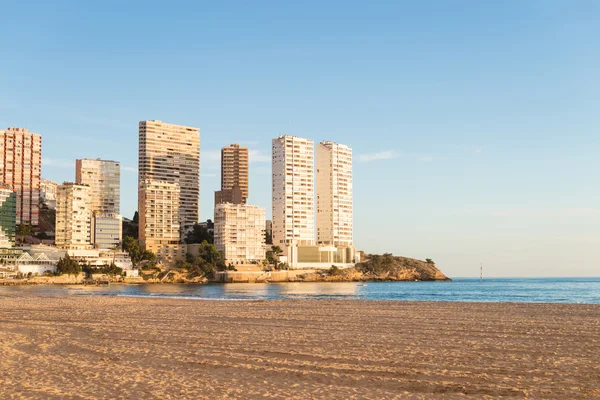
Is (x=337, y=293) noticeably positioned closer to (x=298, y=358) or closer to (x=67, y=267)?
(x=298, y=358)

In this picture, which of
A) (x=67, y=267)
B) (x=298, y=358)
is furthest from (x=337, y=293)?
(x=67, y=267)

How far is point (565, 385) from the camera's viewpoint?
19.5m

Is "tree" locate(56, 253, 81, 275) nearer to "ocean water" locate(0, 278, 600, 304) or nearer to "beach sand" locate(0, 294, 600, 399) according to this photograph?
"ocean water" locate(0, 278, 600, 304)

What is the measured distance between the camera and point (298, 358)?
2466 centimetres

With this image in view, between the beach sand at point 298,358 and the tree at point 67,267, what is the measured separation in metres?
145

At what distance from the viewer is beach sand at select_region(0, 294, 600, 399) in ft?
61.6

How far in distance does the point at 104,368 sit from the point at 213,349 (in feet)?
19.0

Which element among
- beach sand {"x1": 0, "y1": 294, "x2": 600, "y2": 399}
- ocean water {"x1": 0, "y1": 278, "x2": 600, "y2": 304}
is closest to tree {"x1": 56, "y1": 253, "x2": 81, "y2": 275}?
ocean water {"x1": 0, "y1": 278, "x2": 600, "y2": 304}

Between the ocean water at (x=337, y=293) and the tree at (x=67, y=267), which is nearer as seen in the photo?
the ocean water at (x=337, y=293)

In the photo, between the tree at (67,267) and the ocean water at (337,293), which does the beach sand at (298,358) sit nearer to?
the ocean water at (337,293)

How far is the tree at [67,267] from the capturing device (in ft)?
582

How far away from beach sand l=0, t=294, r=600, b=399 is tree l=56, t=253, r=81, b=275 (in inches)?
5689

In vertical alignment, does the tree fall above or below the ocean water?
above

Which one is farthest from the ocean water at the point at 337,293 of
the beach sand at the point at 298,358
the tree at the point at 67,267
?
the beach sand at the point at 298,358
